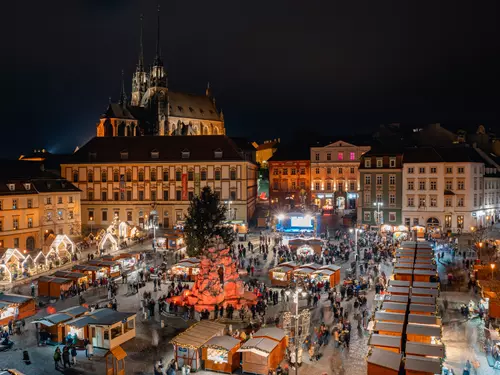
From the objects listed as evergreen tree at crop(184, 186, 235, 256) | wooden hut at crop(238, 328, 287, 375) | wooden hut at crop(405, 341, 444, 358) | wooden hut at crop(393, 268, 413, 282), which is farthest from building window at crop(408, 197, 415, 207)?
wooden hut at crop(238, 328, 287, 375)

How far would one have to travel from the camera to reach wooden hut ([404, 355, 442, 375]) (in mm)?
19234

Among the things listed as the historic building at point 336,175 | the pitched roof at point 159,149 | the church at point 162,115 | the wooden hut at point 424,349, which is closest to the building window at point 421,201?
the historic building at point 336,175

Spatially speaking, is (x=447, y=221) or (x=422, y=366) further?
(x=447, y=221)

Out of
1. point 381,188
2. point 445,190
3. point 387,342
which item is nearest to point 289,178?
point 381,188

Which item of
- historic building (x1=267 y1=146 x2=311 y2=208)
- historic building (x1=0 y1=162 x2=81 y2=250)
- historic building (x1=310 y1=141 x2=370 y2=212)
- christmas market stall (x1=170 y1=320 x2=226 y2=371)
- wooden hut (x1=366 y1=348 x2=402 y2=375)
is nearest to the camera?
wooden hut (x1=366 y1=348 x2=402 y2=375)

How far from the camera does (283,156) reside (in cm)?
8694

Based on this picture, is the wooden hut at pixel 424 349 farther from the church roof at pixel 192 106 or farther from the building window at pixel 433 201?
the church roof at pixel 192 106

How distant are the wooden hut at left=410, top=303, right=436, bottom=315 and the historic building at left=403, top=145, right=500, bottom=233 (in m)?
33.8

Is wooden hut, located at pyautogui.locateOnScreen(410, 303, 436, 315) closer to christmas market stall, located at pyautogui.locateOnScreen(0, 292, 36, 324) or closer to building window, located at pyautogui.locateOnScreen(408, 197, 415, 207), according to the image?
christmas market stall, located at pyautogui.locateOnScreen(0, 292, 36, 324)

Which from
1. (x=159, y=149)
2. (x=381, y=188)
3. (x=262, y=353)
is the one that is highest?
(x=159, y=149)

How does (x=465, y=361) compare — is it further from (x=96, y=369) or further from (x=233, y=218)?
(x=233, y=218)

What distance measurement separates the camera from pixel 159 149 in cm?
7156

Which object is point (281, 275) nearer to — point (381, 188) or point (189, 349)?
point (189, 349)

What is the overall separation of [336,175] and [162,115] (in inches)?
1515
